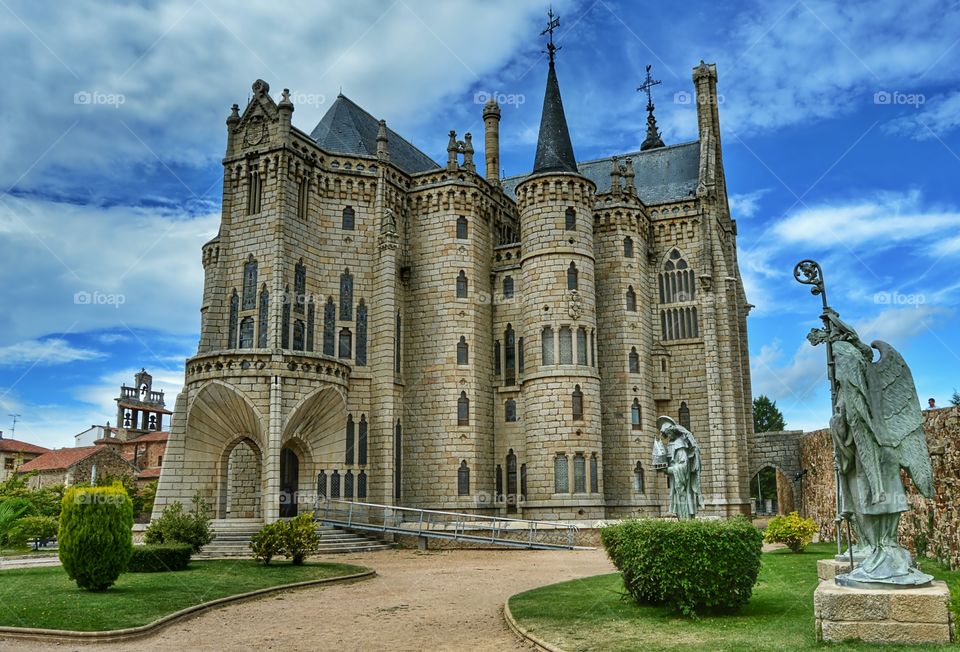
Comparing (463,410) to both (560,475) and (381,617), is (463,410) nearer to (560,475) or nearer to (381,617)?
(560,475)

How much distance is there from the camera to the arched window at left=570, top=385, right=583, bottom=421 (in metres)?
33.7

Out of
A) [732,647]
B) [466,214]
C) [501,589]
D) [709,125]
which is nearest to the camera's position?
[732,647]

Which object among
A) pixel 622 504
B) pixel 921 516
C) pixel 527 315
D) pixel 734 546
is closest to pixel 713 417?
pixel 622 504

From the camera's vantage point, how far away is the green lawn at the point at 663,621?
9.51 meters

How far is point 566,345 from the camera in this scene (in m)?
34.4

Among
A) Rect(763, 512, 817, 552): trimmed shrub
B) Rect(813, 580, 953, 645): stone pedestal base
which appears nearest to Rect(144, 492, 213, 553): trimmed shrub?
Rect(763, 512, 817, 552): trimmed shrub

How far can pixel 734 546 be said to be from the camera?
1116 cm

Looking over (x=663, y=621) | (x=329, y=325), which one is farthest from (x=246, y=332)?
(x=663, y=621)

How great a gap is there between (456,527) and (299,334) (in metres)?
10.2

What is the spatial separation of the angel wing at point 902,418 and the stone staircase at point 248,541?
18.9m

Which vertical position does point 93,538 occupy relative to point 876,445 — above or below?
below

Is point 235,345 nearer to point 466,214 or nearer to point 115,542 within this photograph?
point 466,214

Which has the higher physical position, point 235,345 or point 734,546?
point 235,345

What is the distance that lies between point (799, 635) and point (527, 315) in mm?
26192
